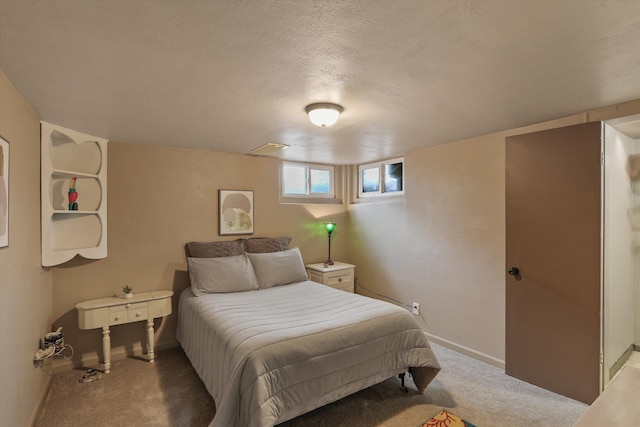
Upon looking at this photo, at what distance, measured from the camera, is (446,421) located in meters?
2.13

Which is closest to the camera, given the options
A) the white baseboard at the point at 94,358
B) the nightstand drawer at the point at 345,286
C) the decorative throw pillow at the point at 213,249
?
the white baseboard at the point at 94,358

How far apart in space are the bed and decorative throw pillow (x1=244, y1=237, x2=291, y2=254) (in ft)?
1.75

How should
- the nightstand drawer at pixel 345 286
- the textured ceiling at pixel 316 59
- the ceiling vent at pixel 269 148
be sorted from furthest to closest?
the nightstand drawer at pixel 345 286
the ceiling vent at pixel 269 148
the textured ceiling at pixel 316 59

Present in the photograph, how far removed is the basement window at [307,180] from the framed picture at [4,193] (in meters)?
2.82

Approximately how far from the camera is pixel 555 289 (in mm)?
2482

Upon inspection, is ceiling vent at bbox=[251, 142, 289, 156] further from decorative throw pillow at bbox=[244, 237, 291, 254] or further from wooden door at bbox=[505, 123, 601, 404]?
wooden door at bbox=[505, 123, 601, 404]

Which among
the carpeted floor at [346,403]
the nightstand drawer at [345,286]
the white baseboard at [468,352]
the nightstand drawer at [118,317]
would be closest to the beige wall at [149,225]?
the nightstand drawer at [118,317]

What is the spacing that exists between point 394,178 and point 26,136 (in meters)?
3.52

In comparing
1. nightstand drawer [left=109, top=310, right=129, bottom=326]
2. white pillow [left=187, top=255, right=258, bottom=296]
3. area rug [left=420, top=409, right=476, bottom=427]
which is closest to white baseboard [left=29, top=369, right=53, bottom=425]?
nightstand drawer [left=109, top=310, right=129, bottom=326]

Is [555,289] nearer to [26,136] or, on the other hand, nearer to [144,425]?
[144,425]

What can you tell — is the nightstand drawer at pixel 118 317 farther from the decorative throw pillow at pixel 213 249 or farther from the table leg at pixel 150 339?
the decorative throw pillow at pixel 213 249

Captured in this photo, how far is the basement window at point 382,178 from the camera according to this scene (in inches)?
159

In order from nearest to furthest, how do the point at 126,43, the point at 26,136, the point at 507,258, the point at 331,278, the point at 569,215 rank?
the point at 126,43 < the point at 26,136 < the point at 569,215 < the point at 507,258 < the point at 331,278

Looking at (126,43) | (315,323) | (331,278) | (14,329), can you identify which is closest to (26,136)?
(14,329)
